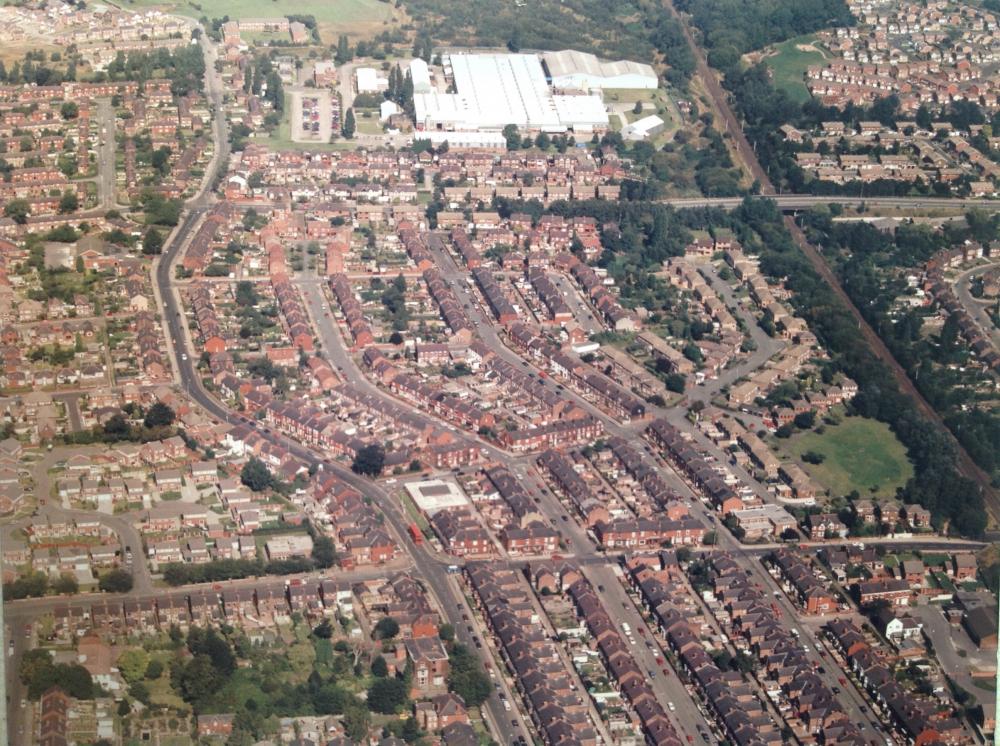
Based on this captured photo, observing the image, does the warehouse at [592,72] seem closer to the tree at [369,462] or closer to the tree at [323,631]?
the tree at [369,462]

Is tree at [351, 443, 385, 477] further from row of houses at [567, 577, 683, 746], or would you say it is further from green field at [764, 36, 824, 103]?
green field at [764, 36, 824, 103]

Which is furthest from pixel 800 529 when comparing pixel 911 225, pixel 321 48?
pixel 321 48

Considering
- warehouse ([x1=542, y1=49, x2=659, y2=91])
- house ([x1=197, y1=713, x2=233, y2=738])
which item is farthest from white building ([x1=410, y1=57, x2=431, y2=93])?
house ([x1=197, y1=713, x2=233, y2=738])

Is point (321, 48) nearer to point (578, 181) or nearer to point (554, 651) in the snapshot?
point (578, 181)

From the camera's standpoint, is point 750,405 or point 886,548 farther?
point 750,405

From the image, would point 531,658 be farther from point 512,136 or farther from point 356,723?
point 512,136

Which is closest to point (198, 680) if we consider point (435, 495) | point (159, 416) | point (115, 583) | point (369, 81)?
point (115, 583)

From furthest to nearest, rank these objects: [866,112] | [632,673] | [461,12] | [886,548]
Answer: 1. [461,12]
2. [866,112]
3. [886,548]
4. [632,673]
